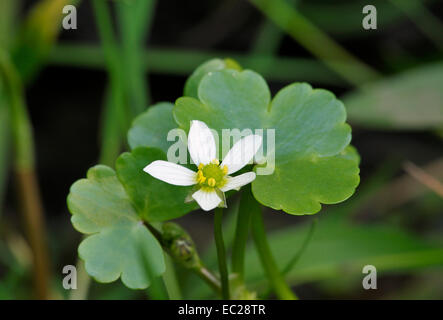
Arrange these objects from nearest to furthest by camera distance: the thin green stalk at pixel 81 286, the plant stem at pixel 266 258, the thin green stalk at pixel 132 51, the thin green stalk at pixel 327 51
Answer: the plant stem at pixel 266 258 < the thin green stalk at pixel 81 286 < the thin green stalk at pixel 132 51 < the thin green stalk at pixel 327 51

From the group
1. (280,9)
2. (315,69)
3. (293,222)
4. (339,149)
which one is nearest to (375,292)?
(293,222)

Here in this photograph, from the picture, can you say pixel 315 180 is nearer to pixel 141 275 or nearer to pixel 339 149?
pixel 339 149

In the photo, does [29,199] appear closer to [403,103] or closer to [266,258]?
[266,258]

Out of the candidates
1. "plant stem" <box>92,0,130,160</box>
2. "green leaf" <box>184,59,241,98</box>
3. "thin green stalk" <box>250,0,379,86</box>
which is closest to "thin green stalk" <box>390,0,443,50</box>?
"thin green stalk" <box>250,0,379,86</box>

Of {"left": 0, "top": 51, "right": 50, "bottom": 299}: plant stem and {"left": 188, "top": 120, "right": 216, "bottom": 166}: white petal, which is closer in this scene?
{"left": 188, "top": 120, "right": 216, "bottom": 166}: white petal

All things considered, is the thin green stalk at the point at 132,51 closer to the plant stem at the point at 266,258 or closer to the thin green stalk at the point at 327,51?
the thin green stalk at the point at 327,51

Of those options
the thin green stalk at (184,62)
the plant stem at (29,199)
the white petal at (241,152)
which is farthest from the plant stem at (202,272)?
the thin green stalk at (184,62)

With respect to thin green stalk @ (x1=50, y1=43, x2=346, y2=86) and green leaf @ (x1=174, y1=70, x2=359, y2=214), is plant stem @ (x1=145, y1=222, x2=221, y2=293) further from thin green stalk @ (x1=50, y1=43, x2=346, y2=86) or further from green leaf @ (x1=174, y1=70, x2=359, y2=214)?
thin green stalk @ (x1=50, y1=43, x2=346, y2=86)
